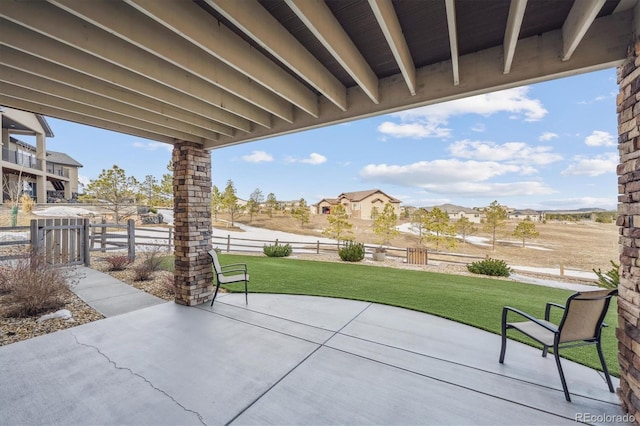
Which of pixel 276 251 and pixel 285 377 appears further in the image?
pixel 276 251

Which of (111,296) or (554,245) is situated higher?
(111,296)

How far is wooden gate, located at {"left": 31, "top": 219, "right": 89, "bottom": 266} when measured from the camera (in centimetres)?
637

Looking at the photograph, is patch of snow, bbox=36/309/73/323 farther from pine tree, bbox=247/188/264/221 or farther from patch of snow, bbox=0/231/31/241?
pine tree, bbox=247/188/264/221

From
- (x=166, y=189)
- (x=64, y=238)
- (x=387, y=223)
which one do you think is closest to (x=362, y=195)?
(x=387, y=223)

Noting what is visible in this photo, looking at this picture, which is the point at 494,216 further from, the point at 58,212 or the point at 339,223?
the point at 58,212

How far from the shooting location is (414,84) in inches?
110

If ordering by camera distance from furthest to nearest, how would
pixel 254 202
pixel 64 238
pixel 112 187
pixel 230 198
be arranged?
pixel 254 202, pixel 230 198, pixel 112 187, pixel 64 238

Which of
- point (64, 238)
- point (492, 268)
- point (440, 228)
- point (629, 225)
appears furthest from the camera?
point (440, 228)

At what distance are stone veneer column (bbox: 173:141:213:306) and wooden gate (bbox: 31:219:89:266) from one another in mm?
3786

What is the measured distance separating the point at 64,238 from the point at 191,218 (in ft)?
17.4

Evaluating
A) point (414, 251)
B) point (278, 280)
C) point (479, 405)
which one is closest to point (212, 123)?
point (278, 280)

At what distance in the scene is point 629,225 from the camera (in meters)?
1.99

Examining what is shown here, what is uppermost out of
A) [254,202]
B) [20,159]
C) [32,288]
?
[20,159]

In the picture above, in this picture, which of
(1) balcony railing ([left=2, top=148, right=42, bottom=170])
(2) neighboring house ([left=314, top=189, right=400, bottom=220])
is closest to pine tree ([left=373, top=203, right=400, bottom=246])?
(2) neighboring house ([left=314, top=189, right=400, bottom=220])
